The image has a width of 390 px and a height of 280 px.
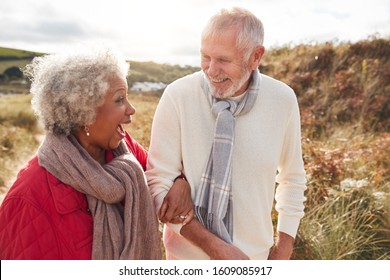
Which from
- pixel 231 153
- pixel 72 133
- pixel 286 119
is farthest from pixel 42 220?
pixel 286 119

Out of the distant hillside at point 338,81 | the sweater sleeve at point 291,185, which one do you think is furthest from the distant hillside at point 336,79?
the sweater sleeve at point 291,185

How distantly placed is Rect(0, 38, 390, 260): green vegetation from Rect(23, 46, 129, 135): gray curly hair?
2.61 metres

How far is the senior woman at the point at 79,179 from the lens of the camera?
2.23 metres

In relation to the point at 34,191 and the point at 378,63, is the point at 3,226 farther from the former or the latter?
the point at 378,63

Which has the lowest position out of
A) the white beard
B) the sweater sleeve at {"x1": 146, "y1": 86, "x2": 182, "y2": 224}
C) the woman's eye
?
the sweater sleeve at {"x1": 146, "y1": 86, "x2": 182, "y2": 224}

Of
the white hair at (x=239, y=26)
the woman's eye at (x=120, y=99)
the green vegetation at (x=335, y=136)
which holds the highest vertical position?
the white hair at (x=239, y=26)

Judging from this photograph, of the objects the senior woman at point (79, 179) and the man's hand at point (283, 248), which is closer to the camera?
the senior woman at point (79, 179)

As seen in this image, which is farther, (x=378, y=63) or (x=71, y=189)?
(x=378, y=63)

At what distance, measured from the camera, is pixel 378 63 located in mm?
10805

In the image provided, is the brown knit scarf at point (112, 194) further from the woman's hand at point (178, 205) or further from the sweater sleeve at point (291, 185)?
the sweater sleeve at point (291, 185)

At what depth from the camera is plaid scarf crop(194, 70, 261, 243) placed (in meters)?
2.44

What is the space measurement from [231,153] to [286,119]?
404 mm

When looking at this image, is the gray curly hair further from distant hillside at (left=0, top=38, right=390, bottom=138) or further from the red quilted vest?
distant hillside at (left=0, top=38, right=390, bottom=138)

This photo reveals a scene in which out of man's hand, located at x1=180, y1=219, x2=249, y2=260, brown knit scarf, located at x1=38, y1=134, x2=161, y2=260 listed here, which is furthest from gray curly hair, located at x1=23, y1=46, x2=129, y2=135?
man's hand, located at x1=180, y1=219, x2=249, y2=260
